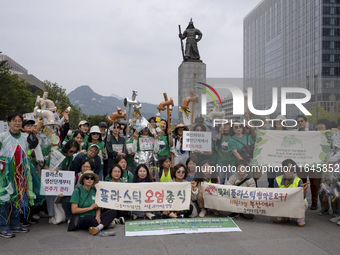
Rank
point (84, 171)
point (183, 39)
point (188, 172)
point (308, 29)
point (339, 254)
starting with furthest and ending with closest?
point (308, 29)
point (183, 39)
point (188, 172)
point (84, 171)
point (339, 254)

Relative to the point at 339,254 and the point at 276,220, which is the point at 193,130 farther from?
A: the point at 339,254

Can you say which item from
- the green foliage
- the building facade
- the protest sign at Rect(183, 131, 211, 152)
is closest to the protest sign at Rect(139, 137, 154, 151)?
A: the protest sign at Rect(183, 131, 211, 152)

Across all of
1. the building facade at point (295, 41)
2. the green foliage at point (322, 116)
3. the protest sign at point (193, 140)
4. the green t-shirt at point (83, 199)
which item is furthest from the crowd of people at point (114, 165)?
the building facade at point (295, 41)

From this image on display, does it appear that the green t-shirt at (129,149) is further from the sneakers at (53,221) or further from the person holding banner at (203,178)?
the sneakers at (53,221)

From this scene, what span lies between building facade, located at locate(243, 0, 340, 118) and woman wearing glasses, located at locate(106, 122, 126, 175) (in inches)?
1325

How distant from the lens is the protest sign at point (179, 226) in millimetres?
4504

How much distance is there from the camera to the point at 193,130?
631cm

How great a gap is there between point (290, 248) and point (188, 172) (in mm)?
2291

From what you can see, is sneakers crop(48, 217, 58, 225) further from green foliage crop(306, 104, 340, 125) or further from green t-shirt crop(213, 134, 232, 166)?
green foliage crop(306, 104, 340, 125)

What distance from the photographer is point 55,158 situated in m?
5.09

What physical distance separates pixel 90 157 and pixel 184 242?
94.5 inches

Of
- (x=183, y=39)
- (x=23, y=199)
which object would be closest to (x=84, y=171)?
(x=23, y=199)

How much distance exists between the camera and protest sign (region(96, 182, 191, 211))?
16.2ft

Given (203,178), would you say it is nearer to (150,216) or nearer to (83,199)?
(150,216)
